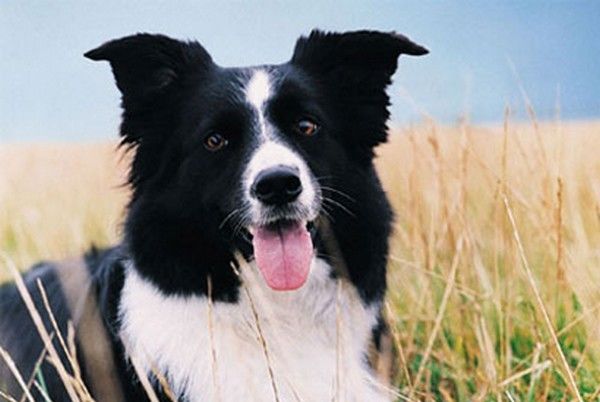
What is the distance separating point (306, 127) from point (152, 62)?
688 mm

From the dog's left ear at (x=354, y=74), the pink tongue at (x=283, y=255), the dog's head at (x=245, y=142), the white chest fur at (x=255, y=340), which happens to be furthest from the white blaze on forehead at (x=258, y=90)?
the white chest fur at (x=255, y=340)

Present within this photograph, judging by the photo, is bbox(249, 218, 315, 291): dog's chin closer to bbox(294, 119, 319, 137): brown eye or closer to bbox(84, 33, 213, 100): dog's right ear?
bbox(294, 119, 319, 137): brown eye

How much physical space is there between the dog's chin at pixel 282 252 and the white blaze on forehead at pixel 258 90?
18.6 inches

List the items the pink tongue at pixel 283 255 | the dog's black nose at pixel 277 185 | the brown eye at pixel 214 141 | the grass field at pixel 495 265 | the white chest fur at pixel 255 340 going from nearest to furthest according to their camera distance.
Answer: the dog's black nose at pixel 277 185
the pink tongue at pixel 283 255
the white chest fur at pixel 255 340
the brown eye at pixel 214 141
the grass field at pixel 495 265

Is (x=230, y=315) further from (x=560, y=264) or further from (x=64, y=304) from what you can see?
(x=560, y=264)

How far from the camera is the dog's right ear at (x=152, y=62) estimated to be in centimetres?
397

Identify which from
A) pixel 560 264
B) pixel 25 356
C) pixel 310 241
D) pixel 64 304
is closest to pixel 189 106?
pixel 310 241

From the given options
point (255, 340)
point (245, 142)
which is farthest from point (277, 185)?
point (255, 340)

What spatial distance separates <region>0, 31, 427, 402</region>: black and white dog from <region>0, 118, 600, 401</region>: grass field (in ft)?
0.81

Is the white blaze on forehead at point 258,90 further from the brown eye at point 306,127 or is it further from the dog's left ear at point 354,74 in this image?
the dog's left ear at point 354,74

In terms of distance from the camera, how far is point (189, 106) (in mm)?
4090

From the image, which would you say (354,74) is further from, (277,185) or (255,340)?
(255,340)

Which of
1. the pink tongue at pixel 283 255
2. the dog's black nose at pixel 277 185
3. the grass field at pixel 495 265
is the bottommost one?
the grass field at pixel 495 265

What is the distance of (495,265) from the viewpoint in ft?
15.1
